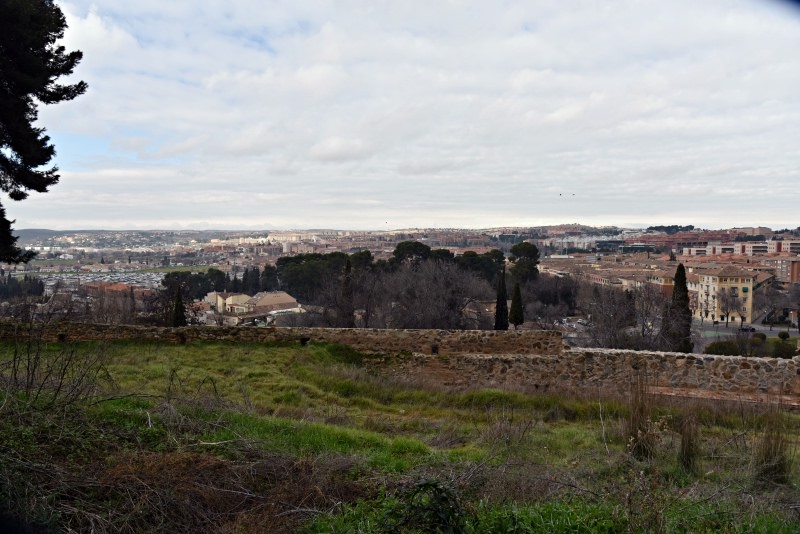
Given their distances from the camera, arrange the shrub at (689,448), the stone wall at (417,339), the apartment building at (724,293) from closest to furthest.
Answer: the shrub at (689,448) → the stone wall at (417,339) → the apartment building at (724,293)

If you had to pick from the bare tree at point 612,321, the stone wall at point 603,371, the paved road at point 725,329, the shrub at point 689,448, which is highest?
the shrub at point 689,448

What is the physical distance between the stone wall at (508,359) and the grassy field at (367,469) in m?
3.34

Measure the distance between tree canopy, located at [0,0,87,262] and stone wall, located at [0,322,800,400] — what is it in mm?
2981

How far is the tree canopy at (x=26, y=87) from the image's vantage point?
10.4 m

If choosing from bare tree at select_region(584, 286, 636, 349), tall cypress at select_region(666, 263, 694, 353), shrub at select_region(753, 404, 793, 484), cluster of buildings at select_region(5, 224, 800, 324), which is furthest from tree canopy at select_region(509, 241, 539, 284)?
shrub at select_region(753, 404, 793, 484)

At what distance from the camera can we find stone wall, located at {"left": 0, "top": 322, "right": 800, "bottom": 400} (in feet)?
34.3

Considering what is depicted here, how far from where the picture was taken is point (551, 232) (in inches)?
3994

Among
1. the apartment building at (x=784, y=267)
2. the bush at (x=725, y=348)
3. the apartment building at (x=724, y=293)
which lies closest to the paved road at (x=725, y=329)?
the apartment building at (x=724, y=293)

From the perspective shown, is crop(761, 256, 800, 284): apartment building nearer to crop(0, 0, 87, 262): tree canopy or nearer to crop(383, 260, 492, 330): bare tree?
crop(383, 260, 492, 330): bare tree

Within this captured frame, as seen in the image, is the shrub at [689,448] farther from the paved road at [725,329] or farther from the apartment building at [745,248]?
the apartment building at [745,248]

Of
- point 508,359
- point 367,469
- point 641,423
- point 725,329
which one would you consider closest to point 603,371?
point 508,359

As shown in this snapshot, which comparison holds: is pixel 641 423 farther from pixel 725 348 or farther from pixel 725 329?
pixel 725 329

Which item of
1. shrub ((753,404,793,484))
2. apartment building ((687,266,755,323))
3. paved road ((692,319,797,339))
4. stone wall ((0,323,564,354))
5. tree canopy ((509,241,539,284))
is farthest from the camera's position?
apartment building ((687,266,755,323))

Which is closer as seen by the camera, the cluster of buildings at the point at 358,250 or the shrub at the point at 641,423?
the shrub at the point at 641,423
